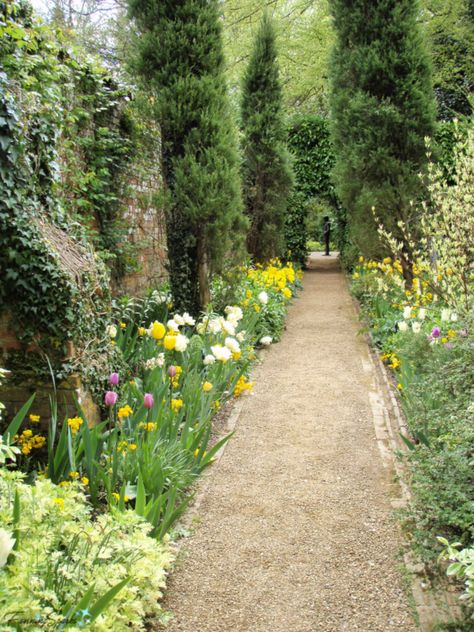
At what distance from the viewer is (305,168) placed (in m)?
14.4

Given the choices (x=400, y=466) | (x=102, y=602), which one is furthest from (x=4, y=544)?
(x=400, y=466)

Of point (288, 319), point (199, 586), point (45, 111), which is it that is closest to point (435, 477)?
point (199, 586)

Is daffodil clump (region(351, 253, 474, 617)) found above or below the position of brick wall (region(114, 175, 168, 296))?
below

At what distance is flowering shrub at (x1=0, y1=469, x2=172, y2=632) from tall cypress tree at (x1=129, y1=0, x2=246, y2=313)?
412 centimetres

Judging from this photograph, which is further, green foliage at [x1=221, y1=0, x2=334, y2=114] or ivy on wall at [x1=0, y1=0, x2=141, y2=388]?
green foliage at [x1=221, y1=0, x2=334, y2=114]

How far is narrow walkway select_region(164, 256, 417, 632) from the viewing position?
2.38 m

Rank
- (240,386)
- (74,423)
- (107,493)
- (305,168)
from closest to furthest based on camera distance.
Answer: (107,493), (74,423), (240,386), (305,168)

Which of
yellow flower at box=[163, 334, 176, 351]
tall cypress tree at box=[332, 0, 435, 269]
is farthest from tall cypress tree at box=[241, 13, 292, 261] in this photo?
yellow flower at box=[163, 334, 176, 351]

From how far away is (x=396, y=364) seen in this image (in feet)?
17.1

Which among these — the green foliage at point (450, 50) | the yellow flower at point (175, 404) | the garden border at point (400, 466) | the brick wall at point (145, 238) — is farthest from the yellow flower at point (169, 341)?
the green foliage at point (450, 50)

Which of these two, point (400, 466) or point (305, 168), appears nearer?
point (400, 466)

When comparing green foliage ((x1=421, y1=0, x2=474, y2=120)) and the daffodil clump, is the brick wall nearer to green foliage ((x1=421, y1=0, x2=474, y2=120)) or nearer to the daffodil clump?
the daffodil clump

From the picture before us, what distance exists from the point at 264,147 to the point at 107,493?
9.58 metres

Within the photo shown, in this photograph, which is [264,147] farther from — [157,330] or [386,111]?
[157,330]
